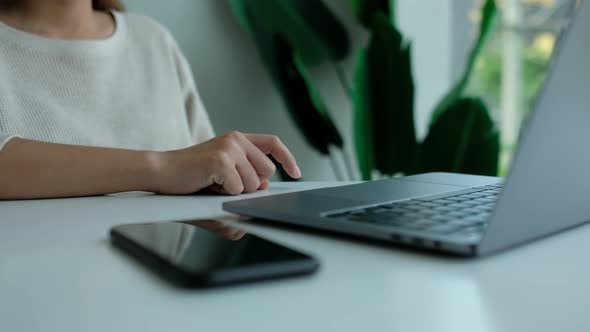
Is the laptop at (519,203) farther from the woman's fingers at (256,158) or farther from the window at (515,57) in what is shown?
the window at (515,57)

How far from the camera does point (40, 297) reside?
12.3 inches

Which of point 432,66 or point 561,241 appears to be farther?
point 432,66

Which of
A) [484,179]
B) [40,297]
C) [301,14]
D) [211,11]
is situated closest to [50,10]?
[211,11]

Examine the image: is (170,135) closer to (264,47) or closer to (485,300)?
(264,47)

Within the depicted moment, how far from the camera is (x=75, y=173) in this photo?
2.39 ft

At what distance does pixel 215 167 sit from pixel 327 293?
16.0 inches

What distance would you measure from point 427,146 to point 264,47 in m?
0.51

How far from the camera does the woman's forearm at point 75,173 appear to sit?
727 mm

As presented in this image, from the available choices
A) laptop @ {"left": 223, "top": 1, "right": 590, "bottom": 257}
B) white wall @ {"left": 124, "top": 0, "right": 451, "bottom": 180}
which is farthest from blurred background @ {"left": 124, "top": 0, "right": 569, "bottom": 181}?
laptop @ {"left": 223, "top": 1, "right": 590, "bottom": 257}

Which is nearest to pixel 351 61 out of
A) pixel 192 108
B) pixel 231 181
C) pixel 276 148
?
pixel 192 108

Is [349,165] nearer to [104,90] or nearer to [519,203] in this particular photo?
[104,90]

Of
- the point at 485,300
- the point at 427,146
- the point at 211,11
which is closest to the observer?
the point at 485,300

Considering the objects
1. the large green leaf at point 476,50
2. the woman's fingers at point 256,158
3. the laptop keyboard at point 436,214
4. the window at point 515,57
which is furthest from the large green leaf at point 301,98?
the laptop keyboard at point 436,214

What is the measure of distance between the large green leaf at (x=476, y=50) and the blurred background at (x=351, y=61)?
41 mm
